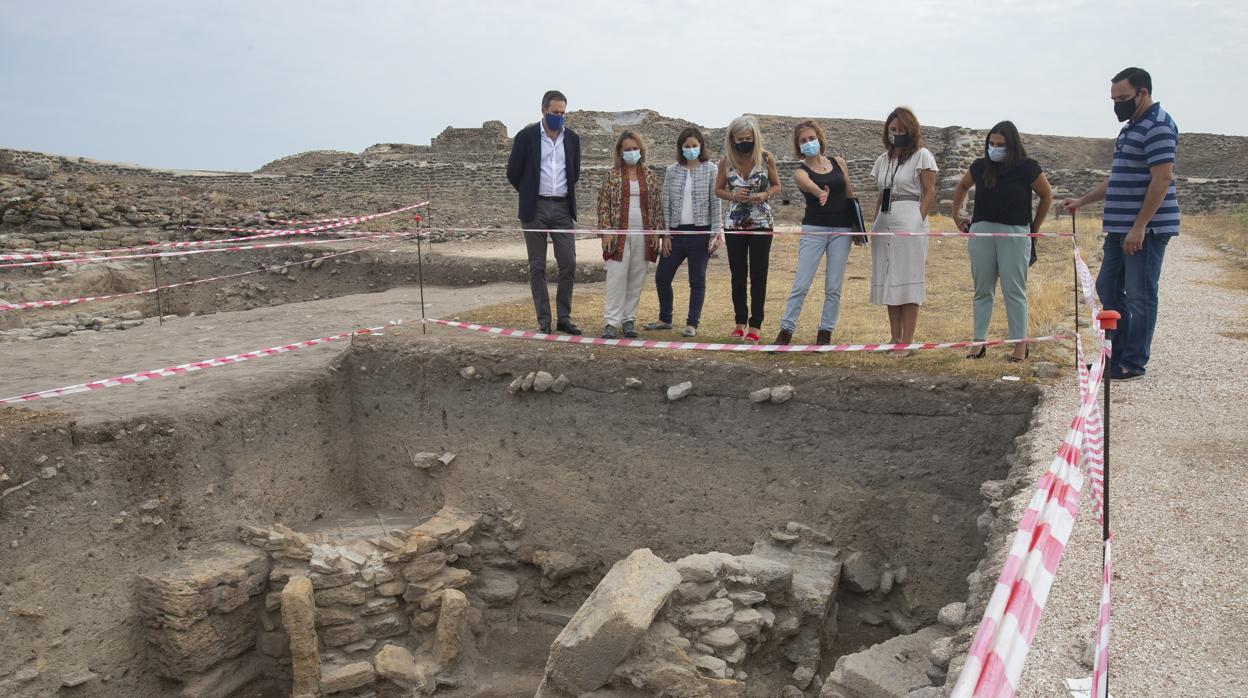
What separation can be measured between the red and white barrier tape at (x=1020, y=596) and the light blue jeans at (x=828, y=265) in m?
3.96

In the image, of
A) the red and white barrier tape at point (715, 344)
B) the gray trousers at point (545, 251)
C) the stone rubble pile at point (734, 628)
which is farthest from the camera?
the gray trousers at point (545, 251)

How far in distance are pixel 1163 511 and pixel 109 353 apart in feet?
27.4

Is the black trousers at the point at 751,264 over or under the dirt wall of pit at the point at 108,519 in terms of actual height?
over

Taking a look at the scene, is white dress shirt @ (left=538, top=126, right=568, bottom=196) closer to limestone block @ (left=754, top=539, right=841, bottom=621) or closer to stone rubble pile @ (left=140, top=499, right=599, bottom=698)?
stone rubble pile @ (left=140, top=499, right=599, bottom=698)

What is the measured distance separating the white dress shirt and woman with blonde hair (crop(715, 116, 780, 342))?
132 centimetres

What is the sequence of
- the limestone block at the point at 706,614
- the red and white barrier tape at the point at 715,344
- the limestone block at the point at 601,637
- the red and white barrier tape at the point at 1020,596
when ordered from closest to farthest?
the red and white barrier tape at the point at 1020,596 → the limestone block at the point at 601,637 → the limestone block at the point at 706,614 → the red and white barrier tape at the point at 715,344

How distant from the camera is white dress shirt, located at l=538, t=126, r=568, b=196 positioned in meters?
7.32

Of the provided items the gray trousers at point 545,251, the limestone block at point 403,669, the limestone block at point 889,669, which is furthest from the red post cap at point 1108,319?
the limestone block at point 403,669

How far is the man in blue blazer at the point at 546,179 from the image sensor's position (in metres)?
7.26

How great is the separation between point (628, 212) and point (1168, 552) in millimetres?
4586

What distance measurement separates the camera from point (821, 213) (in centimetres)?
671

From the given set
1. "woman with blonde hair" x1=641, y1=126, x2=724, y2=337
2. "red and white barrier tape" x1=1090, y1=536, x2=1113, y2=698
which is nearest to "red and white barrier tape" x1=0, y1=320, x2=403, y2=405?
"woman with blonde hair" x1=641, y1=126, x2=724, y2=337

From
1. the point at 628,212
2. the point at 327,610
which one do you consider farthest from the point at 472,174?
the point at 327,610

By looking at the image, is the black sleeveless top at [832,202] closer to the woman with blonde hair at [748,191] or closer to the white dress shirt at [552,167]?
the woman with blonde hair at [748,191]
